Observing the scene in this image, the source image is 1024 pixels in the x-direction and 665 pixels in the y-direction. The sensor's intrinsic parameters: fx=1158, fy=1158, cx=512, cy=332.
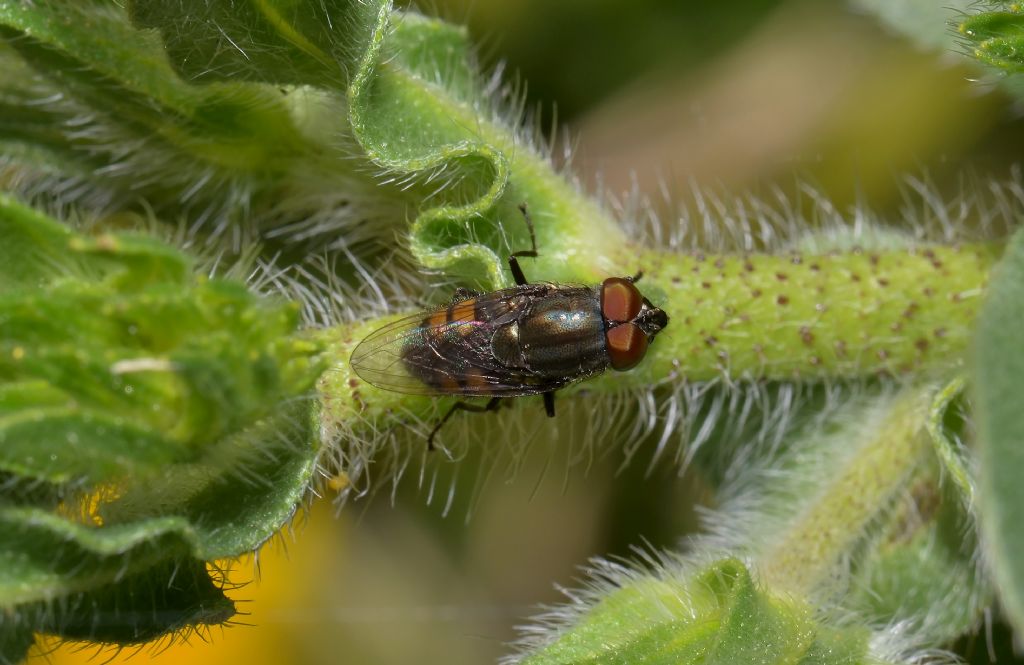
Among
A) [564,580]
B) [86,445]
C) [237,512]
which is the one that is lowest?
[564,580]

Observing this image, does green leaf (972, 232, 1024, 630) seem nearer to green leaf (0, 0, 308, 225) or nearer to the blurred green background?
green leaf (0, 0, 308, 225)

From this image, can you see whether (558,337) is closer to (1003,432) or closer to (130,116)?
(130,116)

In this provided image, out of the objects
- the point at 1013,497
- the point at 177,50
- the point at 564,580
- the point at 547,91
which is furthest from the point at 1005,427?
the point at 547,91

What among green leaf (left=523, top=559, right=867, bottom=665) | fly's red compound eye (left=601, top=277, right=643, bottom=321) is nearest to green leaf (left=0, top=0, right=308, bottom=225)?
fly's red compound eye (left=601, top=277, right=643, bottom=321)

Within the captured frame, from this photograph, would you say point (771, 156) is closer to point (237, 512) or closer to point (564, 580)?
point (564, 580)

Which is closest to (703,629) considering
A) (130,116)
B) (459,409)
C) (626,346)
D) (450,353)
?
(626,346)

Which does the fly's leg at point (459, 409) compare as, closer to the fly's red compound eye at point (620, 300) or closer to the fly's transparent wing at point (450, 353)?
the fly's transparent wing at point (450, 353)
